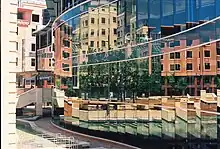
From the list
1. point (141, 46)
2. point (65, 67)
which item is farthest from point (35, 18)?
point (141, 46)

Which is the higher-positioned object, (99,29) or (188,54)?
(99,29)

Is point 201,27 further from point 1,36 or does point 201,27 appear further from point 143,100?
point 1,36

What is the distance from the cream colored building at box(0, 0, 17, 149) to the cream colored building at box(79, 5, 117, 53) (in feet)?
33.2

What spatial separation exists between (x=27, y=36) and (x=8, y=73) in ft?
101

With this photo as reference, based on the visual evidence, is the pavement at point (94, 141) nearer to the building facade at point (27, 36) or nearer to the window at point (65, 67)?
the window at point (65, 67)

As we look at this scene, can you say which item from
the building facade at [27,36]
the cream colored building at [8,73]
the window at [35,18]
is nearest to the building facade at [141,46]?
the cream colored building at [8,73]

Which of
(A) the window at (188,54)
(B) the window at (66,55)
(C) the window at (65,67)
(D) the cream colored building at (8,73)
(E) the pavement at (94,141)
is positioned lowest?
(E) the pavement at (94,141)

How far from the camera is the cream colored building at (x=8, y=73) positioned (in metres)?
2.31

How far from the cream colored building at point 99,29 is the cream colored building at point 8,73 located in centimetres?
1013

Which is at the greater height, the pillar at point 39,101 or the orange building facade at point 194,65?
the orange building facade at point 194,65

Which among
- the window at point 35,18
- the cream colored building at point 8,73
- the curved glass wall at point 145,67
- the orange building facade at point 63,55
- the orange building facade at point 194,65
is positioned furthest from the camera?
the window at point 35,18

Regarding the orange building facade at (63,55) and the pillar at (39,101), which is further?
the pillar at (39,101)

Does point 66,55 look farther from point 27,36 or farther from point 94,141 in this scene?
point 27,36

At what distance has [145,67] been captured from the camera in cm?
1062
